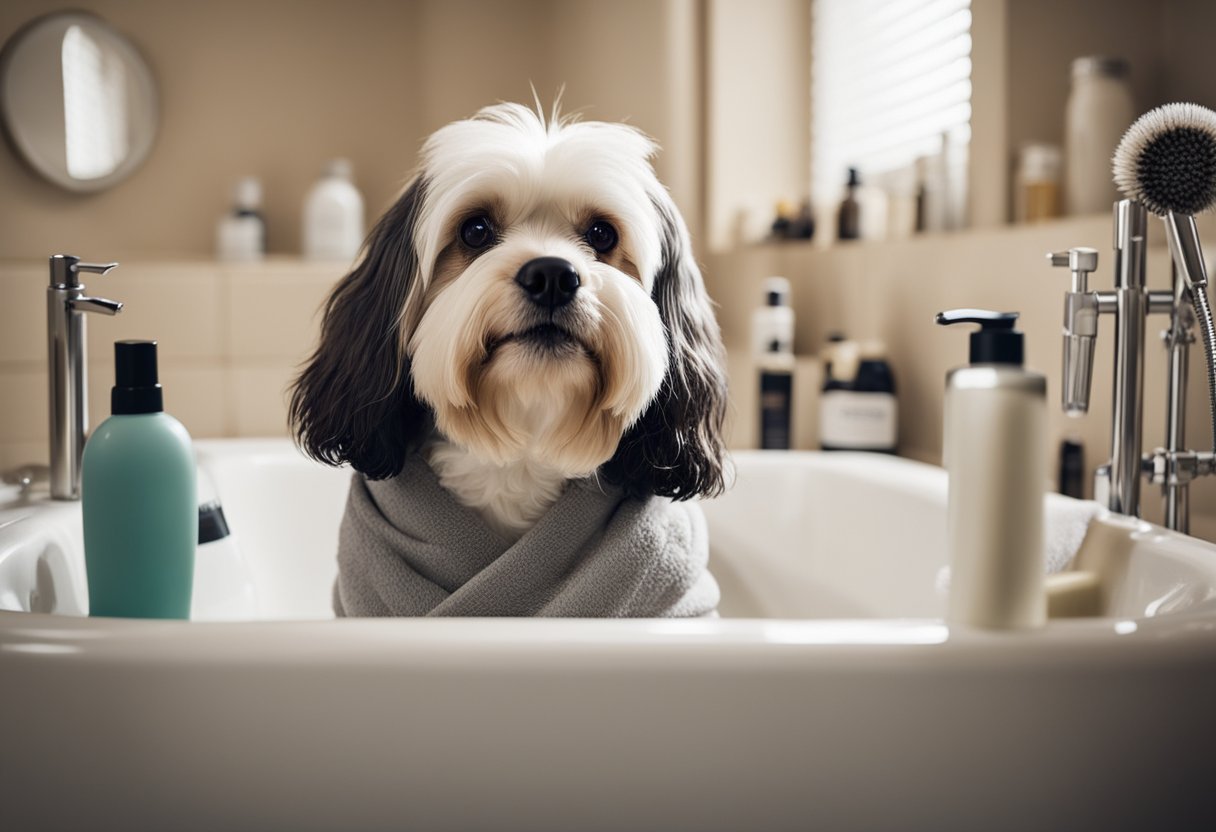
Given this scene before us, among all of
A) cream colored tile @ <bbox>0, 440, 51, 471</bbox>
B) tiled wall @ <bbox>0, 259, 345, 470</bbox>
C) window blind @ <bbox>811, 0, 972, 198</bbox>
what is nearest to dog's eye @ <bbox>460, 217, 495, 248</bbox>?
window blind @ <bbox>811, 0, 972, 198</bbox>

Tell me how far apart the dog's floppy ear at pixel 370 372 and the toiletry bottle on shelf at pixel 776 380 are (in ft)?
3.43

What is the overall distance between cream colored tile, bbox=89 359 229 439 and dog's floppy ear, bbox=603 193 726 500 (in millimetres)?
1762

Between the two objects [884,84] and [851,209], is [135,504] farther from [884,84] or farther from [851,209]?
[884,84]

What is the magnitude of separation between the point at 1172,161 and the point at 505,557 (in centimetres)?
70

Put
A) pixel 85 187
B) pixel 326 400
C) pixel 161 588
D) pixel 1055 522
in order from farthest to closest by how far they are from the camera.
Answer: pixel 85 187
pixel 1055 522
pixel 326 400
pixel 161 588

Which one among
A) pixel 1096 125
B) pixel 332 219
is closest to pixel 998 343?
pixel 1096 125

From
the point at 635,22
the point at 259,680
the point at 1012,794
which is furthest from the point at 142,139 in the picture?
the point at 1012,794

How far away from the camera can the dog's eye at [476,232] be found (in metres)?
1.02

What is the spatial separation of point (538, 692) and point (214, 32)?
2714 millimetres

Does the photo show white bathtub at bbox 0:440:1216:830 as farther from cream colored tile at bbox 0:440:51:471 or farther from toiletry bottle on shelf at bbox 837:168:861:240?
cream colored tile at bbox 0:440:51:471

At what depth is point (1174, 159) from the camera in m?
0.94

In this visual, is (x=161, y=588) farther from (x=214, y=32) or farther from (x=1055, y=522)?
(x=214, y=32)

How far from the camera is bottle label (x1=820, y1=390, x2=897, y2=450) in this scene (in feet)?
6.13

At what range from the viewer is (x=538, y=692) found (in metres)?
0.71
